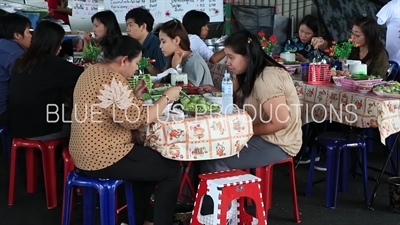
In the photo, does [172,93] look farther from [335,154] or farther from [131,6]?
[131,6]

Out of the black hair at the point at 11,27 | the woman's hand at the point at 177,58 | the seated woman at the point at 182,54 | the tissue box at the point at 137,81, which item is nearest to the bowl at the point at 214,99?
the tissue box at the point at 137,81

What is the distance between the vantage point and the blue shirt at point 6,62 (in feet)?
11.3

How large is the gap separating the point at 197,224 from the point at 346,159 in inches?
49.5

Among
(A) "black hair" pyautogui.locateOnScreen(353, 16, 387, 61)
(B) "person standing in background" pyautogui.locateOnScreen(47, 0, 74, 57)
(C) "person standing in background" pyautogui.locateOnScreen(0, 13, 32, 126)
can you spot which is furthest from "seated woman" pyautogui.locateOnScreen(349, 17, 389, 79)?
(B) "person standing in background" pyautogui.locateOnScreen(47, 0, 74, 57)

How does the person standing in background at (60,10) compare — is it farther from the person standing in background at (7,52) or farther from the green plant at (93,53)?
the green plant at (93,53)

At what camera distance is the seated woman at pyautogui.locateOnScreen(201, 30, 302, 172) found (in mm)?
2557

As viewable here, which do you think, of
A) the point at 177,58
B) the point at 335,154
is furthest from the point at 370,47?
the point at 177,58

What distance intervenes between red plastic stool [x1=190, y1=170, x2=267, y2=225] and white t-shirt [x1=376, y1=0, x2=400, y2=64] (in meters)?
3.03

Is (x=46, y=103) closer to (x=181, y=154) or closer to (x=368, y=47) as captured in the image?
(x=181, y=154)

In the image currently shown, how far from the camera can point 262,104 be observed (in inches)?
101

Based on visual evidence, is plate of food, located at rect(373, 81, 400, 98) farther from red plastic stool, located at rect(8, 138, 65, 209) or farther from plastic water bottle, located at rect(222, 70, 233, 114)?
red plastic stool, located at rect(8, 138, 65, 209)

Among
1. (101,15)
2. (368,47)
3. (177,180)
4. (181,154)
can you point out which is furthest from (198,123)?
(101,15)

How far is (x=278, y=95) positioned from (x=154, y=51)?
69.1 inches

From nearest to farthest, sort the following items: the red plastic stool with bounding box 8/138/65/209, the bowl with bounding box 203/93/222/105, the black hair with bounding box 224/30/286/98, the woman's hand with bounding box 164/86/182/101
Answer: the woman's hand with bounding box 164/86/182/101, the bowl with bounding box 203/93/222/105, the black hair with bounding box 224/30/286/98, the red plastic stool with bounding box 8/138/65/209
